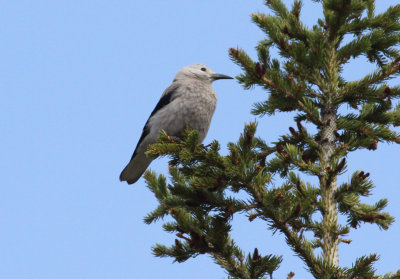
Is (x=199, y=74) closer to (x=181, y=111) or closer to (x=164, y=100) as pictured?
(x=164, y=100)

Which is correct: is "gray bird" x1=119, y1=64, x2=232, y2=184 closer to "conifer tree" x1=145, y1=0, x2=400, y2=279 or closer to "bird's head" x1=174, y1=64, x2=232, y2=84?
"bird's head" x1=174, y1=64, x2=232, y2=84

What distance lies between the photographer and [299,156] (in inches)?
128

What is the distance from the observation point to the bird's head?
6.44m

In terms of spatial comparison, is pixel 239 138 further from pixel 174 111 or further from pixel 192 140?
pixel 174 111

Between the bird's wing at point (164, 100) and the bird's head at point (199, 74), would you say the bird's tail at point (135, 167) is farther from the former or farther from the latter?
the bird's head at point (199, 74)

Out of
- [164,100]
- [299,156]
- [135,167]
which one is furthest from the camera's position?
[135,167]

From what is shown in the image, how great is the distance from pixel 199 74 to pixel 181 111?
100 centimetres

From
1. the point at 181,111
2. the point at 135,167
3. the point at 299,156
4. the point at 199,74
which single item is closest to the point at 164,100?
the point at 181,111

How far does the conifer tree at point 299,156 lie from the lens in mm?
3098

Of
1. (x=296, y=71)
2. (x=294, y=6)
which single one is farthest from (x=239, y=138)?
(x=294, y=6)

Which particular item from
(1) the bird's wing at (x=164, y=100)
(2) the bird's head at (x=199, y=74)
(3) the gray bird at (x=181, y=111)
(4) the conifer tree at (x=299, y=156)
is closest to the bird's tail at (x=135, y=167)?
(3) the gray bird at (x=181, y=111)

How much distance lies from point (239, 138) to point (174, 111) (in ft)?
8.59

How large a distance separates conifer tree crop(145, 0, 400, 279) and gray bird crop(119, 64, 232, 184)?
169 centimetres

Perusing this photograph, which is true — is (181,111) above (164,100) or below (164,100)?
below
